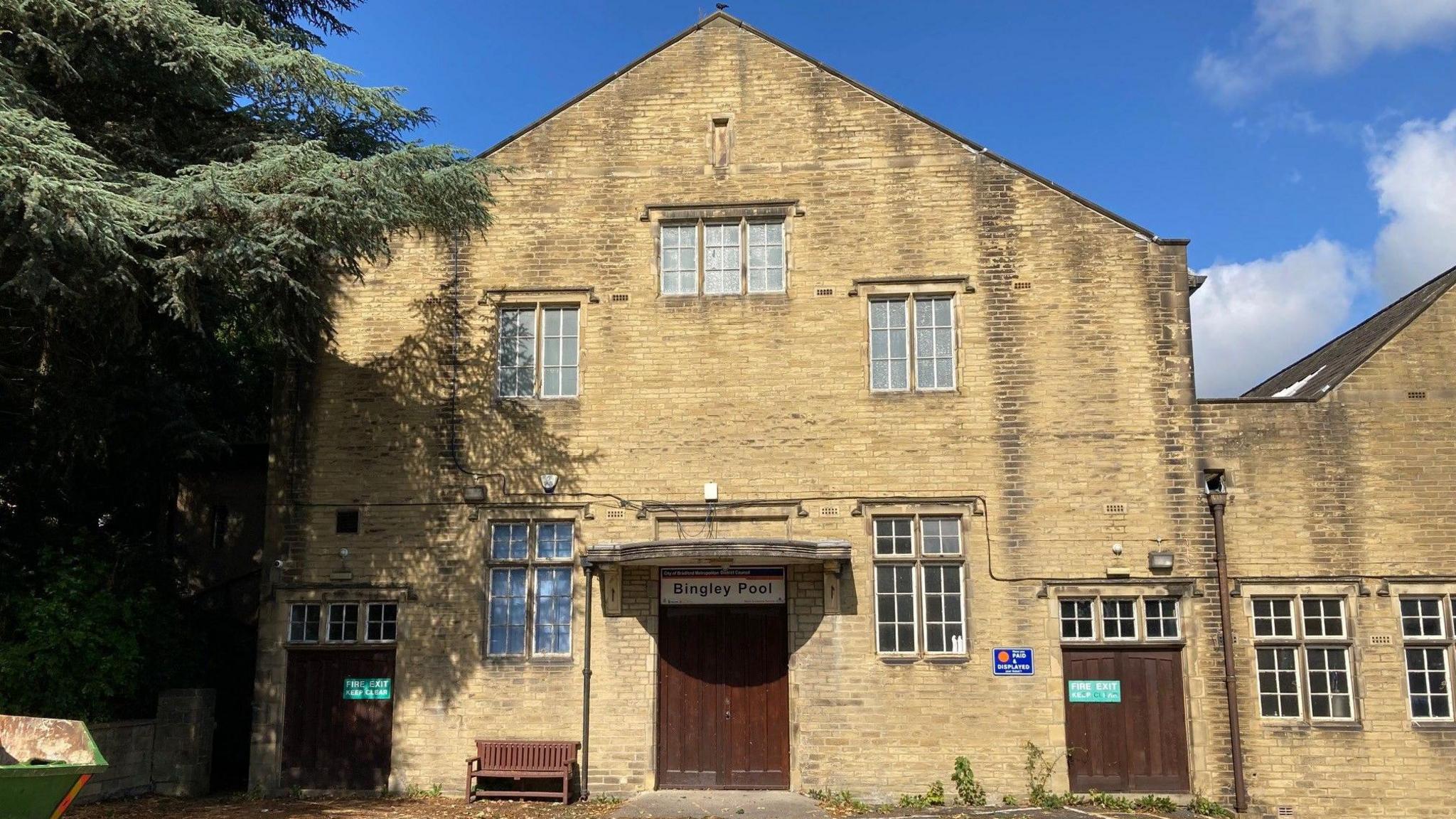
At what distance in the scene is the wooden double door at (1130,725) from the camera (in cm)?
1307

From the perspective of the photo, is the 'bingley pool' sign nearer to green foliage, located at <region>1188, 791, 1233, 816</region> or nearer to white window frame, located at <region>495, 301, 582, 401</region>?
white window frame, located at <region>495, 301, 582, 401</region>

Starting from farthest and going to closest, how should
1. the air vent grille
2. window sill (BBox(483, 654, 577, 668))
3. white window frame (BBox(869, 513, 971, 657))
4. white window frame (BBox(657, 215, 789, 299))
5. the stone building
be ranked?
white window frame (BBox(657, 215, 789, 299)), the air vent grille, window sill (BBox(483, 654, 577, 668)), white window frame (BBox(869, 513, 971, 657)), the stone building

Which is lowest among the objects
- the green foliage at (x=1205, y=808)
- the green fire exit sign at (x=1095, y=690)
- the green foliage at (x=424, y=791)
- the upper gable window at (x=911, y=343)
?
the green foliage at (x=1205, y=808)

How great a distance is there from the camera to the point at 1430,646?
43.0 ft

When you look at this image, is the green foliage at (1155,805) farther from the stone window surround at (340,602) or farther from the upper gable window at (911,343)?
the stone window surround at (340,602)

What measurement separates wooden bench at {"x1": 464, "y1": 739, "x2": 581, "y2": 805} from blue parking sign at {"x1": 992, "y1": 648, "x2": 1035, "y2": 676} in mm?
5282

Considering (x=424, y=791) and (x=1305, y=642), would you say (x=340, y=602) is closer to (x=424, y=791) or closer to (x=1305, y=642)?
(x=424, y=791)

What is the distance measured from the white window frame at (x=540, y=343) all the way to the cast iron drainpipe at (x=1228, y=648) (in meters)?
8.28

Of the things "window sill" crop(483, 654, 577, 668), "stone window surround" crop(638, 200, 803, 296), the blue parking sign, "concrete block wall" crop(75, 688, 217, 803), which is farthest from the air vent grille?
the blue parking sign

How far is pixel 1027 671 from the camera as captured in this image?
13273mm

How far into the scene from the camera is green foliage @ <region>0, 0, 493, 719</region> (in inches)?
433

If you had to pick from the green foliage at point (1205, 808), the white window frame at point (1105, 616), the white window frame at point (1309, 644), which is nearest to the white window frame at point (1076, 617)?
the white window frame at point (1105, 616)

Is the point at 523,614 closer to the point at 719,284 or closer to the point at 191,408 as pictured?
the point at 719,284

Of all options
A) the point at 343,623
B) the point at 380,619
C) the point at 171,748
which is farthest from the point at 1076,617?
the point at 171,748
